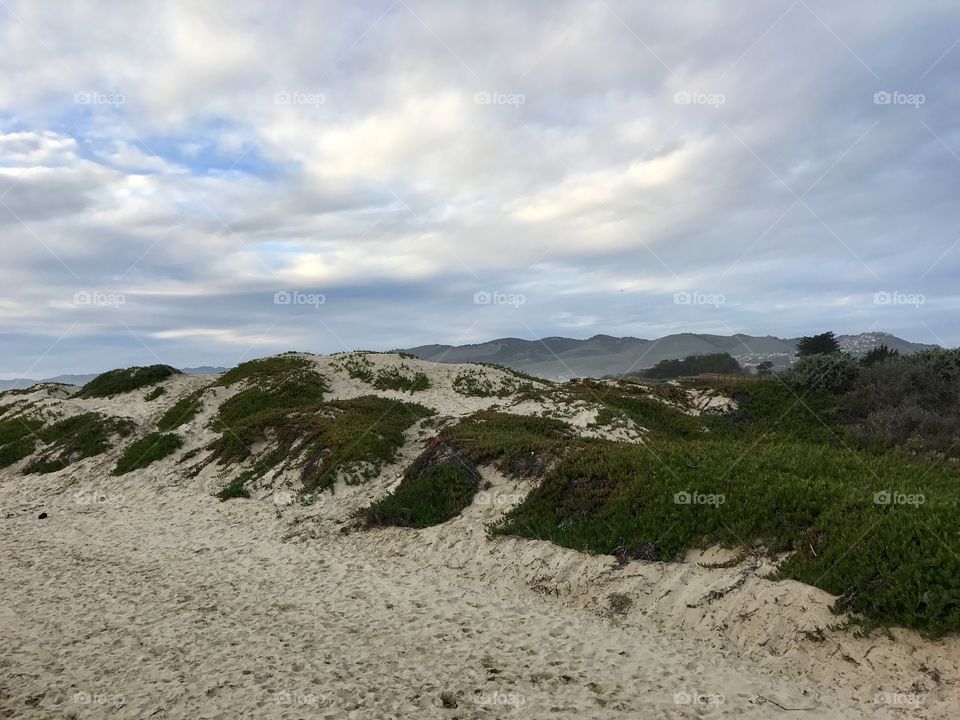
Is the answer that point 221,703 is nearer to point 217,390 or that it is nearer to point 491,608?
point 491,608

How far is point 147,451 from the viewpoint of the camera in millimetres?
30688

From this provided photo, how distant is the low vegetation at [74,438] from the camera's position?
32.2 metres

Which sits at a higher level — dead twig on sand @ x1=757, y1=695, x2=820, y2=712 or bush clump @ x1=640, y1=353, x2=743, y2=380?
bush clump @ x1=640, y1=353, x2=743, y2=380

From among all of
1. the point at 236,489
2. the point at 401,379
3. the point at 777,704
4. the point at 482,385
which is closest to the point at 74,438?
the point at 236,489

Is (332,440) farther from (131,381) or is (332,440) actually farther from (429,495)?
(131,381)

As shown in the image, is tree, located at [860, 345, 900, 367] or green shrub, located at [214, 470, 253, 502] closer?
green shrub, located at [214, 470, 253, 502]

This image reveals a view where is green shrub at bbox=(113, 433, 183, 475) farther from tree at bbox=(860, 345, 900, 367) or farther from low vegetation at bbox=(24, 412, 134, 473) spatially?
tree at bbox=(860, 345, 900, 367)

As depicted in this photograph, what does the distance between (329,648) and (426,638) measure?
1.82m

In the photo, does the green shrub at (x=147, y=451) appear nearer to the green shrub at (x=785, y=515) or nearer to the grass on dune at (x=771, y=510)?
the grass on dune at (x=771, y=510)

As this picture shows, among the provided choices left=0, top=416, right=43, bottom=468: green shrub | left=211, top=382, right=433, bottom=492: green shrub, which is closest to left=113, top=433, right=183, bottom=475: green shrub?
left=211, top=382, right=433, bottom=492: green shrub

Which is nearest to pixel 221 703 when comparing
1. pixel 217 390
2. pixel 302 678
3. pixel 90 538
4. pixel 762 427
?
pixel 302 678

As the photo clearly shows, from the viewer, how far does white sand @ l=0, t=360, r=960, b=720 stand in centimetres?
850

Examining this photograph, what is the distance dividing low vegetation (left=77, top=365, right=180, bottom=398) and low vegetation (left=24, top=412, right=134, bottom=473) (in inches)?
359

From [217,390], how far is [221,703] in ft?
117
